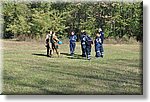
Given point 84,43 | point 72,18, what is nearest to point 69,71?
point 84,43

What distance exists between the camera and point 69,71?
3508mm

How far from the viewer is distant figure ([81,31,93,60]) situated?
3.53 metres

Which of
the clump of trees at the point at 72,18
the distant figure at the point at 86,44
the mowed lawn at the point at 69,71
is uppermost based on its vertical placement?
the clump of trees at the point at 72,18

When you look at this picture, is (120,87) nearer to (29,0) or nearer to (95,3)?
(95,3)

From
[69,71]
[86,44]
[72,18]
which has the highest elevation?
[72,18]

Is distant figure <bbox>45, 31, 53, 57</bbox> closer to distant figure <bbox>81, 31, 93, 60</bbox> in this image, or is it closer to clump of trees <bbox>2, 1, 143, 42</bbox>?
clump of trees <bbox>2, 1, 143, 42</bbox>

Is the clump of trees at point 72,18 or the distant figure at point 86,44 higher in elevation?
the clump of trees at point 72,18

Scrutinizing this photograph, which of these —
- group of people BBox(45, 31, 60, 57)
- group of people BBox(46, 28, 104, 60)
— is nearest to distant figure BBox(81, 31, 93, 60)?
group of people BBox(46, 28, 104, 60)

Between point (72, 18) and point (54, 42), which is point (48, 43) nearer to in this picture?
point (54, 42)

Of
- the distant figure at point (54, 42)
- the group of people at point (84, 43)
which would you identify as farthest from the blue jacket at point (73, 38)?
the distant figure at point (54, 42)

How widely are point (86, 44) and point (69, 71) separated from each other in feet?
0.77

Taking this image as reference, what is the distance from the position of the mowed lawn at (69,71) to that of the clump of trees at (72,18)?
93 mm

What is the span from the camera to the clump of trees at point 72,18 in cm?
349

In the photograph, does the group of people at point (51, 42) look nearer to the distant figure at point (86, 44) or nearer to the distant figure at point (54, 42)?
the distant figure at point (54, 42)
